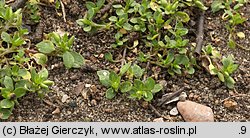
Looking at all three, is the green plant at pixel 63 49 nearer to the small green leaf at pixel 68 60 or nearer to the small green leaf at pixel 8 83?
the small green leaf at pixel 68 60

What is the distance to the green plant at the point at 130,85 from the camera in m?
2.10

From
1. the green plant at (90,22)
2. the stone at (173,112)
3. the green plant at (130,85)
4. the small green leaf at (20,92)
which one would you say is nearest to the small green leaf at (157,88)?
the green plant at (130,85)

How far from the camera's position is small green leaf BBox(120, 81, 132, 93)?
6.91ft

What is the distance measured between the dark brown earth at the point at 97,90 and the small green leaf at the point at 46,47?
0.19ft

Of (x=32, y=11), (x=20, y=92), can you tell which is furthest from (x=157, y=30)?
(x=20, y=92)

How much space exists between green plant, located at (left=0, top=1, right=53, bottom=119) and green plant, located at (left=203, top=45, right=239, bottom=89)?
0.68m

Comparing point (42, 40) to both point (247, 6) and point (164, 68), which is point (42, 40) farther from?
point (247, 6)

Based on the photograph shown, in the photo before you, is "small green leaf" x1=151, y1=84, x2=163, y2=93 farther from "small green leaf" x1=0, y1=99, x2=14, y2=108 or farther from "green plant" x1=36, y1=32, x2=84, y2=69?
"small green leaf" x1=0, y1=99, x2=14, y2=108

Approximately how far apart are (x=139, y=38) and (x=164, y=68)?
19 cm

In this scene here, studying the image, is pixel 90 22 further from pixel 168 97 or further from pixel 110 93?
pixel 168 97

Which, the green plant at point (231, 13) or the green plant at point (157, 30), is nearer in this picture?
the green plant at point (157, 30)

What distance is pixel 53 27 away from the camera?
2357 millimetres

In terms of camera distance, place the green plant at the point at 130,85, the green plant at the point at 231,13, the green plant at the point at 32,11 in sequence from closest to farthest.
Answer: the green plant at the point at 130,85 < the green plant at the point at 32,11 < the green plant at the point at 231,13

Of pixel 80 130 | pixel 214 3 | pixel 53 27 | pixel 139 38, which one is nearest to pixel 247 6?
pixel 214 3
